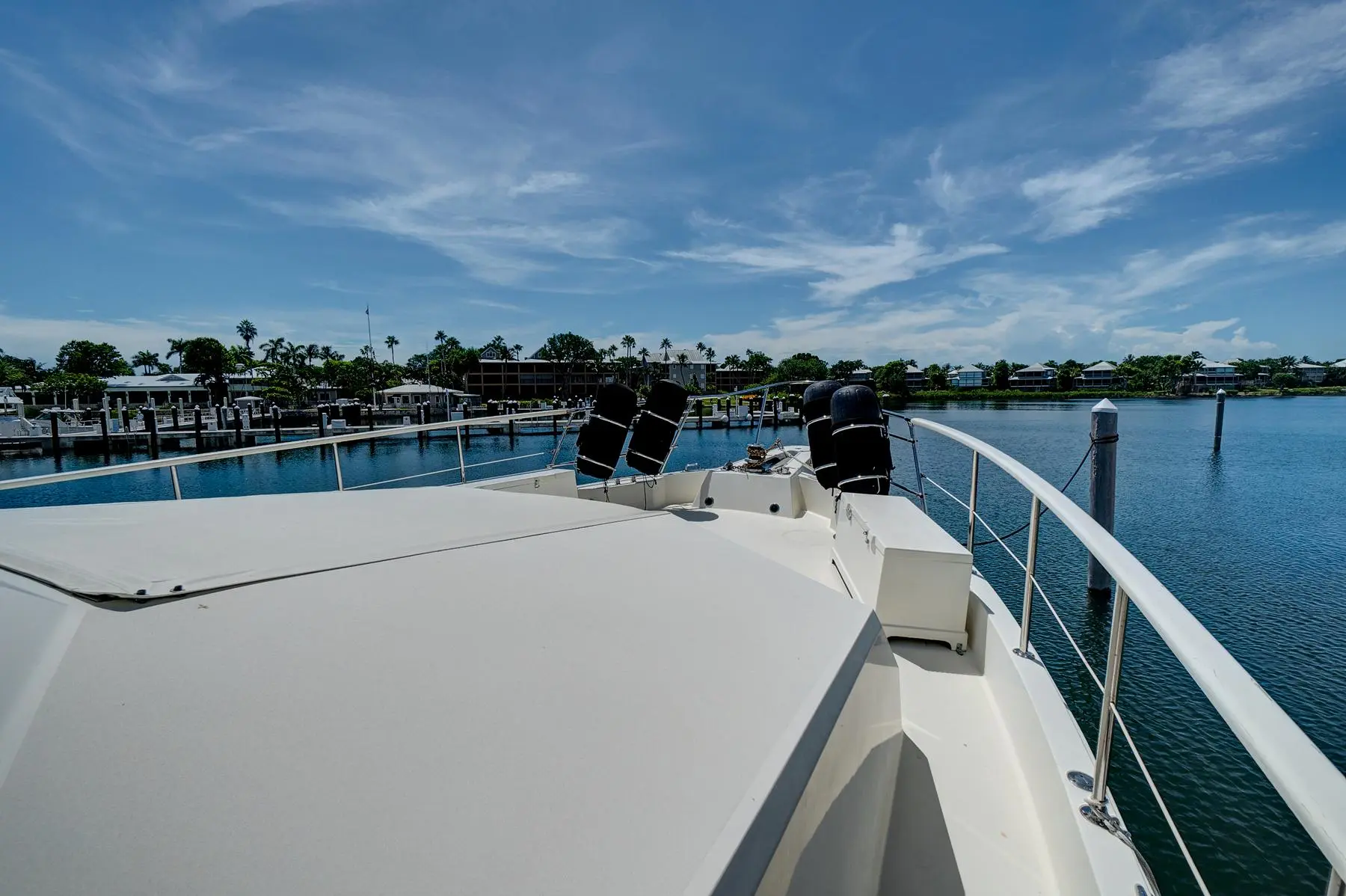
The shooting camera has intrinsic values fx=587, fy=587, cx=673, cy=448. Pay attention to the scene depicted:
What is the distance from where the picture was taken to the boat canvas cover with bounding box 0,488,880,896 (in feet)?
2.20

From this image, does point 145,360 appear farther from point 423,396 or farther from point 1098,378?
point 1098,378

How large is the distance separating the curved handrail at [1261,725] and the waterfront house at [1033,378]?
117 meters

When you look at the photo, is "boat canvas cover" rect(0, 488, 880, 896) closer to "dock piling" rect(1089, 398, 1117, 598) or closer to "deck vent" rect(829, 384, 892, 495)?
"deck vent" rect(829, 384, 892, 495)

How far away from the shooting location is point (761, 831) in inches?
30.5

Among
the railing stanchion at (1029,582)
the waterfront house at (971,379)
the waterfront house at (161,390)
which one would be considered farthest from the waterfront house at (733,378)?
the railing stanchion at (1029,582)

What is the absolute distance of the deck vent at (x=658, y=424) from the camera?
209 inches

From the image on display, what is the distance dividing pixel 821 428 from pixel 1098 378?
398 ft

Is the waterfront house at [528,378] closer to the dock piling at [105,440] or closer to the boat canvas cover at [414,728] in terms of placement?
the dock piling at [105,440]

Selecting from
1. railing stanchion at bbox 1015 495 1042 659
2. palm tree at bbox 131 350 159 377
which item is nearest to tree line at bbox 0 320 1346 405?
palm tree at bbox 131 350 159 377

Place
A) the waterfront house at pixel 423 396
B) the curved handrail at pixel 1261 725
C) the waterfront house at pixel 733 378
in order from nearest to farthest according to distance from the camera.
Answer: the curved handrail at pixel 1261 725 < the waterfront house at pixel 423 396 < the waterfront house at pixel 733 378

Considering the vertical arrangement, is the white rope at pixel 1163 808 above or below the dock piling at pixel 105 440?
above

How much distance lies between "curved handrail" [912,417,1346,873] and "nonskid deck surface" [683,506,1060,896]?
96cm

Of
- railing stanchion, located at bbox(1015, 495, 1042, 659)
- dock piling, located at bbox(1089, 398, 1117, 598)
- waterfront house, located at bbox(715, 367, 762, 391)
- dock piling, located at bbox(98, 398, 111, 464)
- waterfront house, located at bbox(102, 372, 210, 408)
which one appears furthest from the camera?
waterfront house, located at bbox(715, 367, 762, 391)

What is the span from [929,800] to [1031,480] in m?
1.11
